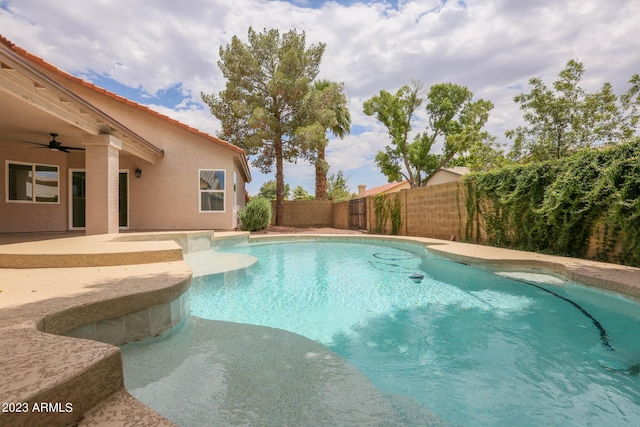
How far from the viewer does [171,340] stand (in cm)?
315

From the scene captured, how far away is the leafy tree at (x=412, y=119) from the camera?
90.5 ft

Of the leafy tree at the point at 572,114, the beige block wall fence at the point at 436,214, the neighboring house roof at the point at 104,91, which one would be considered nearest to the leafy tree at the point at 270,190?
the beige block wall fence at the point at 436,214

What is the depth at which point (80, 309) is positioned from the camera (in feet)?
8.17

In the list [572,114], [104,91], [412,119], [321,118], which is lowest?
[572,114]

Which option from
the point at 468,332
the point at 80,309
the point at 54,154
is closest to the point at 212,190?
the point at 54,154

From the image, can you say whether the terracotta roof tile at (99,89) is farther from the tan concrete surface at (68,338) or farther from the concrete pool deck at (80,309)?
the tan concrete surface at (68,338)

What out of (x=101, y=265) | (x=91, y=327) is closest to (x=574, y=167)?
(x=91, y=327)

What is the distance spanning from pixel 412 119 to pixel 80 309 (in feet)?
96.7

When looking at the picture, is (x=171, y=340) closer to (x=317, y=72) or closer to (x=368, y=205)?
(x=368, y=205)

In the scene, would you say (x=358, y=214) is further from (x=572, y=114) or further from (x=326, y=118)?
(x=572, y=114)

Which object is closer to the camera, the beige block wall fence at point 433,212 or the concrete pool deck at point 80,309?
the concrete pool deck at point 80,309

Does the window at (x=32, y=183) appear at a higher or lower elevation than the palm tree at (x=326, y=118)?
lower

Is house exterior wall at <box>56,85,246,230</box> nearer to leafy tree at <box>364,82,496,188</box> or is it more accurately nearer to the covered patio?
the covered patio

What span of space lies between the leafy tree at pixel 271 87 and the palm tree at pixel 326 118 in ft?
3.42
